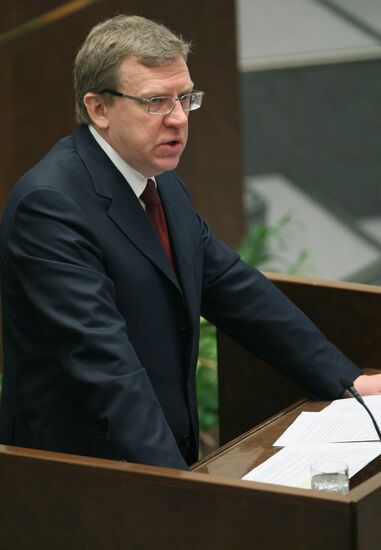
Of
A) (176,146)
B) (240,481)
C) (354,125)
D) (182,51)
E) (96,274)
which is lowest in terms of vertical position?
(354,125)

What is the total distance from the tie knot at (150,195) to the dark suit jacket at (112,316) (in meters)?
0.06

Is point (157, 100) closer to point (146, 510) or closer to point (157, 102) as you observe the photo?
point (157, 102)

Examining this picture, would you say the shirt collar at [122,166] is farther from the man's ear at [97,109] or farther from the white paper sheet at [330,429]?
the white paper sheet at [330,429]

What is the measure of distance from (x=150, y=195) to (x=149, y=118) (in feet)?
0.68

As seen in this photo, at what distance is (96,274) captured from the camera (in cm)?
218

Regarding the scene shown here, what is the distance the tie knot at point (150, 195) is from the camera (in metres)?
2.42

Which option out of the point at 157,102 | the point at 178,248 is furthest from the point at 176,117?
the point at 178,248

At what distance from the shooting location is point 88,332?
212cm

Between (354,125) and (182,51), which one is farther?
(354,125)

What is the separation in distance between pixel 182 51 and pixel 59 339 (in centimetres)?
53

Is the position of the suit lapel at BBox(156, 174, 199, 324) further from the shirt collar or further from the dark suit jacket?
the shirt collar

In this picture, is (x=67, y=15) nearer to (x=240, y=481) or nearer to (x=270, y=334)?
(x=270, y=334)

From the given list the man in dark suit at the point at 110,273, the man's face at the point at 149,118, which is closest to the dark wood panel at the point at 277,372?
the man in dark suit at the point at 110,273

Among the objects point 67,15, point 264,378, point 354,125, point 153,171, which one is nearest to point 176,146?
point 153,171
